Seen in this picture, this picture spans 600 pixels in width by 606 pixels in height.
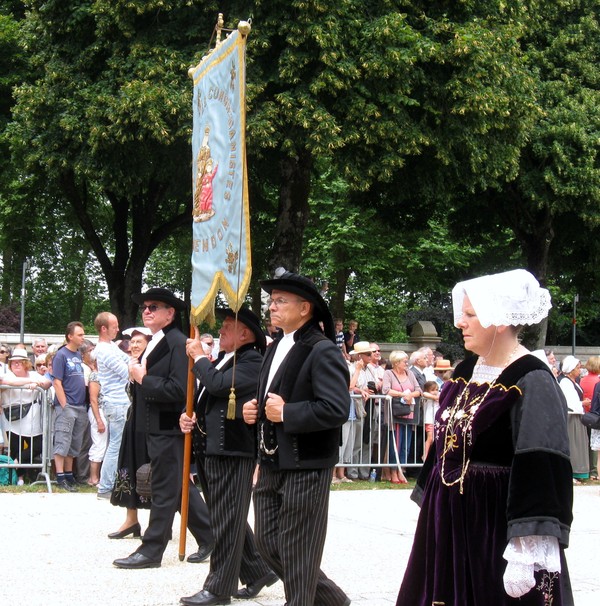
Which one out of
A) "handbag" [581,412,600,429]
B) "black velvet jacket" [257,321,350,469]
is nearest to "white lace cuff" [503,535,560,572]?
"black velvet jacket" [257,321,350,469]

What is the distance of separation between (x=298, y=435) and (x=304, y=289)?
2.63 feet

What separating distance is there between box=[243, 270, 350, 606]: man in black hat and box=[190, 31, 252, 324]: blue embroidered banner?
77cm

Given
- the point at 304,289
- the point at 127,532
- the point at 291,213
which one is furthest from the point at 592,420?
the point at 291,213

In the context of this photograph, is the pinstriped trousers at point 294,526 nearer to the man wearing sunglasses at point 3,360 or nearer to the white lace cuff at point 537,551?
the white lace cuff at point 537,551

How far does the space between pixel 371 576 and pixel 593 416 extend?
6665 millimetres

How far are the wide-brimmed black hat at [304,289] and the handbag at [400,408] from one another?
25.8 ft

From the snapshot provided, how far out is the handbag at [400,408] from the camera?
13.4 metres

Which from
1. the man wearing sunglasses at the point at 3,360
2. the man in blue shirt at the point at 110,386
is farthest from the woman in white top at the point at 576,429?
the man wearing sunglasses at the point at 3,360

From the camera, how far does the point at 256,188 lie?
24.4 m

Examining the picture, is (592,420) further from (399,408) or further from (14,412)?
(14,412)

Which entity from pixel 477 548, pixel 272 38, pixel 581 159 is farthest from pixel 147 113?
pixel 477 548

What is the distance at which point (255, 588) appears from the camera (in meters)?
6.44

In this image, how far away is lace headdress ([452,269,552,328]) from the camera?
3.88 m

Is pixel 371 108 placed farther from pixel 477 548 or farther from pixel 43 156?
pixel 477 548
